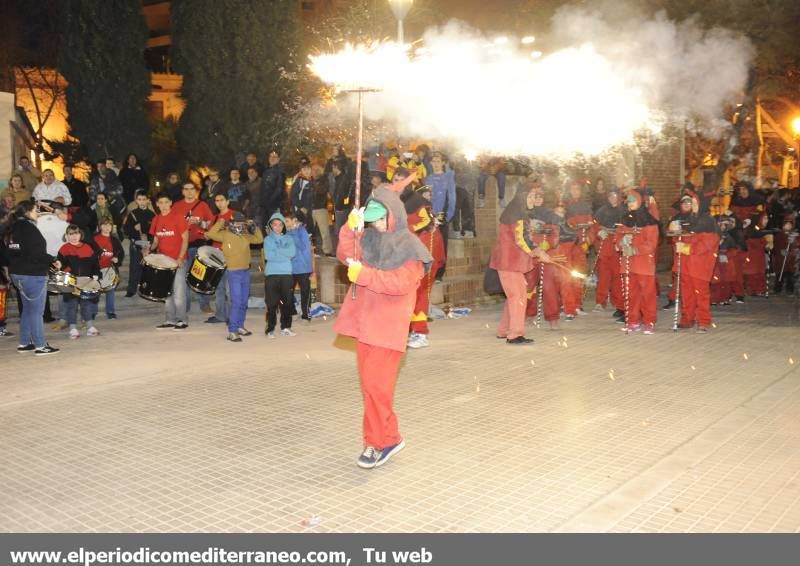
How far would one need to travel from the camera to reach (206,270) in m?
11.8

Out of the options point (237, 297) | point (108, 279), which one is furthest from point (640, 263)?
point (108, 279)

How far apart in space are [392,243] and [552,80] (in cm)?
1014

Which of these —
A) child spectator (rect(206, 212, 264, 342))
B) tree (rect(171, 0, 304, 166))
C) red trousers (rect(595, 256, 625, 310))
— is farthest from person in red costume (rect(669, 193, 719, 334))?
tree (rect(171, 0, 304, 166))

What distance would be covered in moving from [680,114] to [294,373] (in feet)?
46.2

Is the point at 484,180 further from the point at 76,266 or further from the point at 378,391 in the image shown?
the point at 378,391

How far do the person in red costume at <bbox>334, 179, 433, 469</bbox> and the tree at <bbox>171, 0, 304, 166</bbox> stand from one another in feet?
59.3

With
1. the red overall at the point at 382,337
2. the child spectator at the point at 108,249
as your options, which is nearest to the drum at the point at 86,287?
the child spectator at the point at 108,249

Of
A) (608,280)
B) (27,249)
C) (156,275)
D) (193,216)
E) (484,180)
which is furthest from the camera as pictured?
(484,180)

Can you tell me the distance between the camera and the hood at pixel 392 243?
20.1 feet

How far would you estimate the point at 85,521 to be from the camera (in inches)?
197

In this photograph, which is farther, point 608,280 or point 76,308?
point 608,280

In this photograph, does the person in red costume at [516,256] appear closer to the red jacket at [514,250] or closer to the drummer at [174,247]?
the red jacket at [514,250]

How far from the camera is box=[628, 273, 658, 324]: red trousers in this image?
11.6m

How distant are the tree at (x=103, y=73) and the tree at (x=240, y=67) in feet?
7.07
